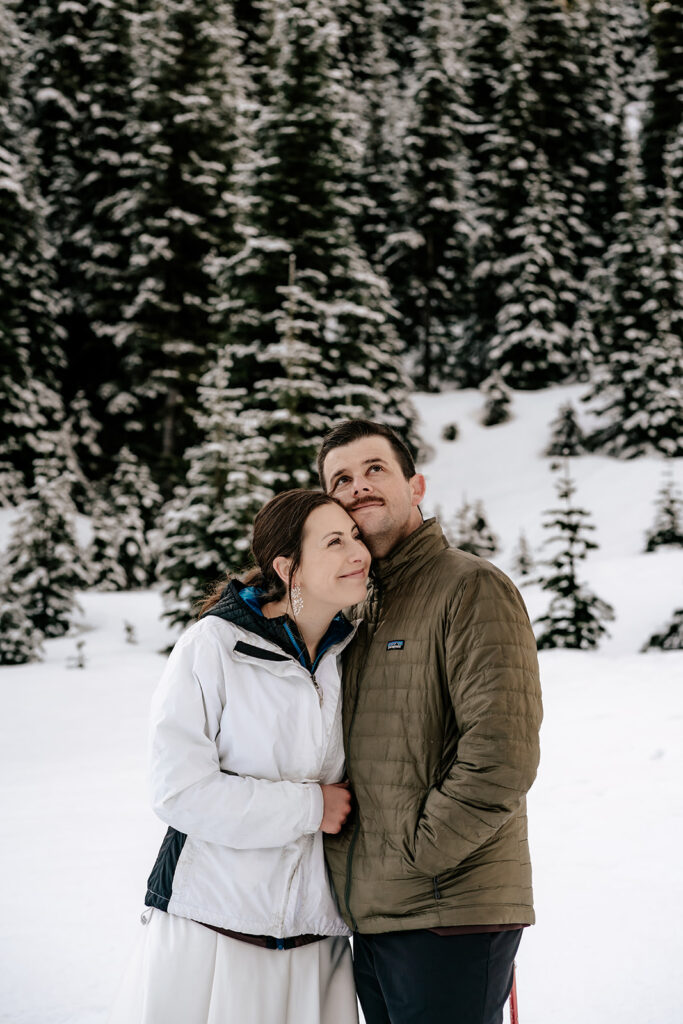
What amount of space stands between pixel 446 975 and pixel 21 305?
22459mm

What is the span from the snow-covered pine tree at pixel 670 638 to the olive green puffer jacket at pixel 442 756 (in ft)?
25.4

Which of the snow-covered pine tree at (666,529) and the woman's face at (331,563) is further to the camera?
the snow-covered pine tree at (666,529)

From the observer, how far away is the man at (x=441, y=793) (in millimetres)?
1917

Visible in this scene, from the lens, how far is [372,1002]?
227 cm

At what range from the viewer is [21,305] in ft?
70.7

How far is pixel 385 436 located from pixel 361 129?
3401 centimetres

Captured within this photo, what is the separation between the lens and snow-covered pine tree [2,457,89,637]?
42.5ft

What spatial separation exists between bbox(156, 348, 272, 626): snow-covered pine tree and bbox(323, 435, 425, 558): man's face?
302 inches

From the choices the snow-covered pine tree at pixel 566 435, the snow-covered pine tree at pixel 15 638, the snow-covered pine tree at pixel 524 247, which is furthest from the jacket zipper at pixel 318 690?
the snow-covered pine tree at pixel 524 247

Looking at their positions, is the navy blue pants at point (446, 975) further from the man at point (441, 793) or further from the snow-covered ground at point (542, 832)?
the snow-covered ground at point (542, 832)

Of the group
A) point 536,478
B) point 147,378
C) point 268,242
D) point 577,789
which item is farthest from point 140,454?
point 577,789

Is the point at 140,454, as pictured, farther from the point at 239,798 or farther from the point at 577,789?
the point at 239,798

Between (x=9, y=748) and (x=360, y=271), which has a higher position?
(x=360, y=271)

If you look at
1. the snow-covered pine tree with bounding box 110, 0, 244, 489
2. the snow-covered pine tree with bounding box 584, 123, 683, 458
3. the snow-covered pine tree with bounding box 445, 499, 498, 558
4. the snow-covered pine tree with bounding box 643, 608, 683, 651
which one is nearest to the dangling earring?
the snow-covered pine tree with bounding box 643, 608, 683, 651
